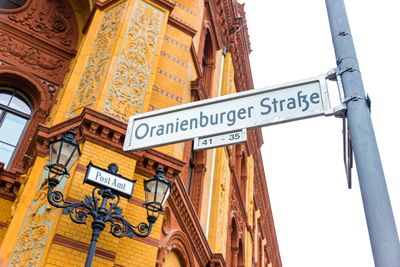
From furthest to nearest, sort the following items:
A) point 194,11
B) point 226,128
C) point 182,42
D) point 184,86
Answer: point 194,11, point 182,42, point 184,86, point 226,128

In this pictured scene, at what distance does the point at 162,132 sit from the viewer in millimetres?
4105

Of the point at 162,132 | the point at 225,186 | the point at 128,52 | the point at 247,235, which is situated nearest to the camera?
the point at 162,132

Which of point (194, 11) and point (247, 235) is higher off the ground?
point (194, 11)

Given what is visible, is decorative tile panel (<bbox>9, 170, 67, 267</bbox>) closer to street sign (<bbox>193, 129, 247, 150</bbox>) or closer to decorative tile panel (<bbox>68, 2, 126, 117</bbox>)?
decorative tile panel (<bbox>68, 2, 126, 117</bbox>)

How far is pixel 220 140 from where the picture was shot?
381cm

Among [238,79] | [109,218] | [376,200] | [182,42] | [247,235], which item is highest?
[238,79]

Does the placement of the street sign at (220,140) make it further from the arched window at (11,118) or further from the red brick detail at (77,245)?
the arched window at (11,118)

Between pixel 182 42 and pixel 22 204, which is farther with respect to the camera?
pixel 182 42

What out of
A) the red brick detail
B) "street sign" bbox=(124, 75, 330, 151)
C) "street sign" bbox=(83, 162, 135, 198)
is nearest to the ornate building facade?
the red brick detail

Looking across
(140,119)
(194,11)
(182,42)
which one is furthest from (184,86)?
(140,119)

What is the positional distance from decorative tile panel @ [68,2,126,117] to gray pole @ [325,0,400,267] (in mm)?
6127

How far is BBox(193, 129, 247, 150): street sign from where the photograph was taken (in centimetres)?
373

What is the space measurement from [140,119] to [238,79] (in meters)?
17.2

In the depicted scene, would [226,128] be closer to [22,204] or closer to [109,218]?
[109,218]
